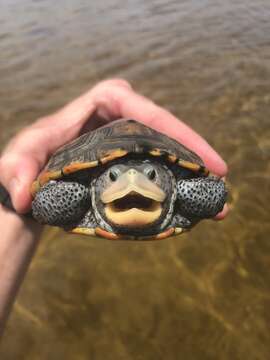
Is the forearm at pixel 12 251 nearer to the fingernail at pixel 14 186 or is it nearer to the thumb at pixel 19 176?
the thumb at pixel 19 176

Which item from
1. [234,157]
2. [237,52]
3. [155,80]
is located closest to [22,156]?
[234,157]

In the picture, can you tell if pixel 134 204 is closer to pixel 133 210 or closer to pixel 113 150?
pixel 133 210

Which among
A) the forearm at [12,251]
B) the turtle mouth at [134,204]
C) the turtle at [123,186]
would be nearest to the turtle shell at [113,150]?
the turtle at [123,186]

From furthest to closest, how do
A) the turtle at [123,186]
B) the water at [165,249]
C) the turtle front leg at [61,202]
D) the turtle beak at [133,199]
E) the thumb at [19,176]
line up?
1. the water at [165,249]
2. the thumb at [19,176]
3. the turtle front leg at [61,202]
4. the turtle at [123,186]
5. the turtle beak at [133,199]

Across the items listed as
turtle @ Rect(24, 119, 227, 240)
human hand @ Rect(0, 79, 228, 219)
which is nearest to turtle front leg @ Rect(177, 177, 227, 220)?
turtle @ Rect(24, 119, 227, 240)

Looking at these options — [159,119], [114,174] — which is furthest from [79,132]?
[114,174]

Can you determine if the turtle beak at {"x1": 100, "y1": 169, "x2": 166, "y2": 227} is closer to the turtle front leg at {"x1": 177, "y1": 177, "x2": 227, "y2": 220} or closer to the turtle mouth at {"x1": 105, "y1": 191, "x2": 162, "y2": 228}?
the turtle mouth at {"x1": 105, "y1": 191, "x2": 162, "y2": 228}

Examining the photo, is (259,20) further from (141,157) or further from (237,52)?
(141,157)
